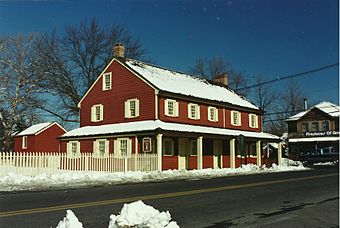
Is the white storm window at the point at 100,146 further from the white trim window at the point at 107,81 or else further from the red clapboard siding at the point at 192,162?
the red clapboard siding at the point at 192,162

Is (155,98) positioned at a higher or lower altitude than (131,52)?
lower

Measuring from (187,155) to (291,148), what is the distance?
31.7 m

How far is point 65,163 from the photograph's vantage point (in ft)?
77.4

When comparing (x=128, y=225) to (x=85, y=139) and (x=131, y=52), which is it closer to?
(x=85, y=139)

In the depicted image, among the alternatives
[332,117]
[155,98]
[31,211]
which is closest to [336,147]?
[332,117]

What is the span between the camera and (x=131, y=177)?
22.3 meters

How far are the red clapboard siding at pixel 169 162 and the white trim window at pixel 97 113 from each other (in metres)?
7.69

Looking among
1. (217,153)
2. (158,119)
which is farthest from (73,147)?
(217,153)

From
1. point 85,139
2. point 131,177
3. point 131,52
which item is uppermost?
point 131,52

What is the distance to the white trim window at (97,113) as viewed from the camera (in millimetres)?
34166

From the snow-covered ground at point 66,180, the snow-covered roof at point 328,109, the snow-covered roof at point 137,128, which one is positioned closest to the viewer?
the snow-covered ground at point 66,180

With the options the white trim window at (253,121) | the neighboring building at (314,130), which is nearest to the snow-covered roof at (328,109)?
the neighboring building at (314,130)

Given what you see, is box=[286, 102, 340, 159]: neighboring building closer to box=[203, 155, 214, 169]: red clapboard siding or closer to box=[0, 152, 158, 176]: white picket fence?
box=[203, 155, 214, 169]: red clapboard siding

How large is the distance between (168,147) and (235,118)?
1063 cm
